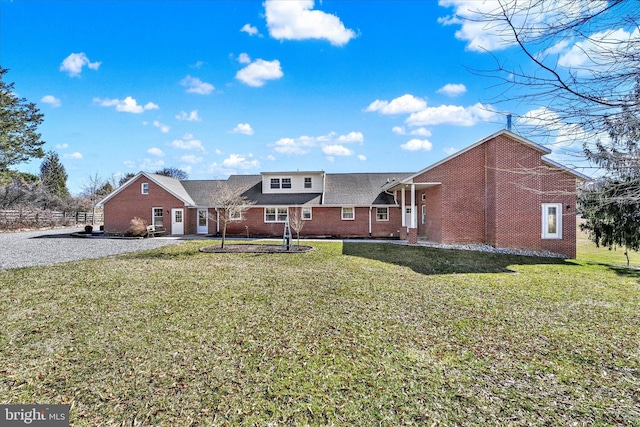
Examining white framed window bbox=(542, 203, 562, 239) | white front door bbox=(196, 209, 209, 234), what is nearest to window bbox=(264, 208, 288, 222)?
white front door bbox=(196, 209, 209, 234)

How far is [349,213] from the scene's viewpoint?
21875 mm

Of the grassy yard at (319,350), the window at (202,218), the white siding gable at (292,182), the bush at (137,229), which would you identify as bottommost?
the grassy yard at (319,350)

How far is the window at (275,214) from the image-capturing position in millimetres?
22172

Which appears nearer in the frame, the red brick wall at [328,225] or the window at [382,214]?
the red brick wall at [328,225]

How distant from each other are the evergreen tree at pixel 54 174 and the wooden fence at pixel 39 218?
10933 millimetres

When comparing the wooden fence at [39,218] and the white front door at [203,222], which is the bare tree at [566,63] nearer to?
the white front door at [203,222]

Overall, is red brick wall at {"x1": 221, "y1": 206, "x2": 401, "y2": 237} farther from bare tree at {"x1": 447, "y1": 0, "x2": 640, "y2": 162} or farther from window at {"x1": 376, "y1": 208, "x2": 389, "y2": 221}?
bare tree at {"x1": 447, "y1": 0, "x2": 640, "y2": 162}

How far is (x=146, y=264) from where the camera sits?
10.8 m

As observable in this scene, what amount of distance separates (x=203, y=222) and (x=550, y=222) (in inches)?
891

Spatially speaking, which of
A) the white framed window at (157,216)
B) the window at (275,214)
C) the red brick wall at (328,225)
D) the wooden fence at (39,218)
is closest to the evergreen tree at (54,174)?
the wooden fence at (39,218)

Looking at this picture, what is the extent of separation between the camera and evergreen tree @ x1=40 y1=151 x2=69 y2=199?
39.7 meters

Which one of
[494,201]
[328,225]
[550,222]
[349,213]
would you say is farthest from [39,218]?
[550,222]

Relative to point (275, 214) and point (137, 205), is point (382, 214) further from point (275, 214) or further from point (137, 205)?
point (137, 205)

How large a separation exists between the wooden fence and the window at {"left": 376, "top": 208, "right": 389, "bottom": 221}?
98.9 feet
